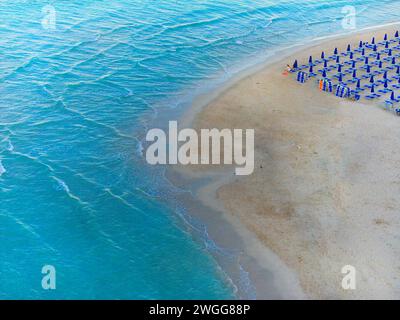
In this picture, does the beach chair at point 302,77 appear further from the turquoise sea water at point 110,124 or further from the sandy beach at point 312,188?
the turquoise sea water at point 110,124

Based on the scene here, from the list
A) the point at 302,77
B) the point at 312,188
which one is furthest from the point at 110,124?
the point at 302,77

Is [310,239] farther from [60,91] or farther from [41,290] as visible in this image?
[60,91]

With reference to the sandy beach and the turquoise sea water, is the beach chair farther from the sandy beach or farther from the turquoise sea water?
the turquoise sea water

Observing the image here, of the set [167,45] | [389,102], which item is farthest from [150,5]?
[389,102]

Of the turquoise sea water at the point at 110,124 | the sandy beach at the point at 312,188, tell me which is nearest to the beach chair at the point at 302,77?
the sandy beach at the point at 312,188

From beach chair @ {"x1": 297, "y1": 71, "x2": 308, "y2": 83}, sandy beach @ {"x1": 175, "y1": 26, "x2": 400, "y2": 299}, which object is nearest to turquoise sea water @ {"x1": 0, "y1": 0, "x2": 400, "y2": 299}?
sandy beach @ {"x1": 175, "y1": 26, "x2": 400, "y2": 299}
